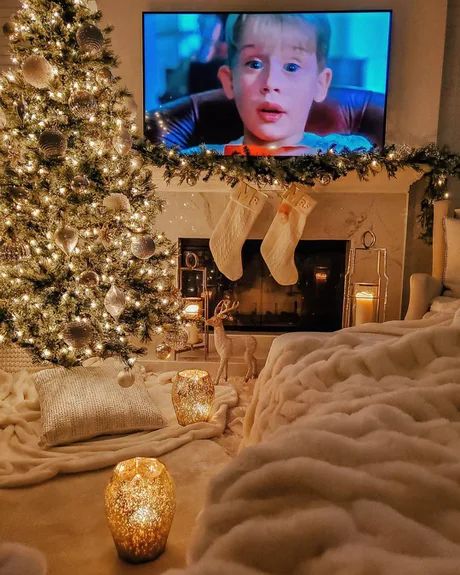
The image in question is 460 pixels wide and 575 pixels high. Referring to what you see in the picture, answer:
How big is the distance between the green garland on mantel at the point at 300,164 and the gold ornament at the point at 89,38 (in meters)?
0.89

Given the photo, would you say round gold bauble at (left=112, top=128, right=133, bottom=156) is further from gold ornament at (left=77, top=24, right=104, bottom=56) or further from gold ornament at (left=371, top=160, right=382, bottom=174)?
gold ornament at (left=371, top=160, right=382, bottom=174)

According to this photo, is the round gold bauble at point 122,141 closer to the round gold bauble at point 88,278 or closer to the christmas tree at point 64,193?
the christmas tree at point 64,193

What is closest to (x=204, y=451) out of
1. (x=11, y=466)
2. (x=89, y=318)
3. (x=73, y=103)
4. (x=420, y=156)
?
(x=11, y=466)

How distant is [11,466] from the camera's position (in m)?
1.67

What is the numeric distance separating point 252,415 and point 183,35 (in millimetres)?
2513

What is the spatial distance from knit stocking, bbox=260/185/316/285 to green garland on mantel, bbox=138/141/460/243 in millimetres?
107

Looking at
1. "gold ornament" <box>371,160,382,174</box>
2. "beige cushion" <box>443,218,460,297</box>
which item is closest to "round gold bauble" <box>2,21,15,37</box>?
"gold ornament" <box>371,160,382,174</box>

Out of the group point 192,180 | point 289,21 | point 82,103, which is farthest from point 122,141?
point 289,21

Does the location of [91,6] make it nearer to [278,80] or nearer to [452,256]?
[278,80]

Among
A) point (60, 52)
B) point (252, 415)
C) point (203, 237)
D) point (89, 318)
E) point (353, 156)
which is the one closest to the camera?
point (252, 415)

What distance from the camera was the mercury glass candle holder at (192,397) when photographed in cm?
203

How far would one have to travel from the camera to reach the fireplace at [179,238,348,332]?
323 centimetres

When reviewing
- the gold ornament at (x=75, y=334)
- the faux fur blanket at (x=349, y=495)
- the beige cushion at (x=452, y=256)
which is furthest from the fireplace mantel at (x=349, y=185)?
the faux fur blanket at (x=349, y=495)

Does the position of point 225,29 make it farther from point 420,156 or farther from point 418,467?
point 418,467
